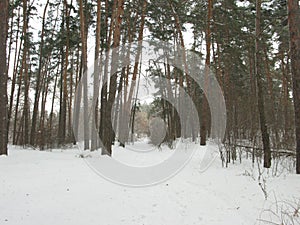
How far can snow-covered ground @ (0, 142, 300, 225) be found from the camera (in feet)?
11.6

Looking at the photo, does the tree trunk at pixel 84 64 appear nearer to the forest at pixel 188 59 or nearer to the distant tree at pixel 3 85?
the forest at pixel 188 59

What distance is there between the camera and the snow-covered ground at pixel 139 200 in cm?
353

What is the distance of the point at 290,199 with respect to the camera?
442 centimetres

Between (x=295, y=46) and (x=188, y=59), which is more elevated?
(x=188, y=59)

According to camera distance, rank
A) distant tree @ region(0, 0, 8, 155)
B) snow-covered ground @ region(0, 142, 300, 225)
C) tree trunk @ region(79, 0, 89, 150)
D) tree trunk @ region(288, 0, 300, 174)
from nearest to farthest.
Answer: snow-covered ground @ region(0, 142, 300, 225) → tree trunk @ region(288, 0, 300, 174) → distant tree @ region(0, 0, 8, 155) → tree trunk @ region(79, 0, 89, 150)

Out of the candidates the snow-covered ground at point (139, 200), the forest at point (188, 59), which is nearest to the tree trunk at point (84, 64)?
the forest at point (188, 59)

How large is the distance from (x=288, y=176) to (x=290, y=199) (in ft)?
5.73

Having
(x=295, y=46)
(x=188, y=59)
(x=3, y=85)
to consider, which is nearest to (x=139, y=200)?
(x=295, y=46)

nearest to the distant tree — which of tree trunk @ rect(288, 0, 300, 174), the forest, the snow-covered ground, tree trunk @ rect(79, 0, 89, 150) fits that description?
the forest

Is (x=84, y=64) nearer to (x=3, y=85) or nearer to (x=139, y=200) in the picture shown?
(x=3, y=85)

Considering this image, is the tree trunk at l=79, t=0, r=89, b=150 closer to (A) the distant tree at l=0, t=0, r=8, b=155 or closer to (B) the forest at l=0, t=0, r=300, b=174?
(B) the forest at l=0, t=0, r=300, b=174

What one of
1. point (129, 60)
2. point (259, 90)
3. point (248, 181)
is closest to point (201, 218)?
point (248, 181)

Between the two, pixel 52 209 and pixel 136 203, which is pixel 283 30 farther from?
pixel 52 209

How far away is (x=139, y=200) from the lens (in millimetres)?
4398
